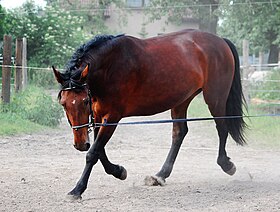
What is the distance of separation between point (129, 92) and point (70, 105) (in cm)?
90

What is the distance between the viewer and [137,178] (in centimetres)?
691

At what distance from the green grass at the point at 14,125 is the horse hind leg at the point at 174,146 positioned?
4330 mm

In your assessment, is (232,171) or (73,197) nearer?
(73,197)

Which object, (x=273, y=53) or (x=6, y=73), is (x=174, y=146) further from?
(x=273, y=53)

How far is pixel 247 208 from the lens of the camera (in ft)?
17.7

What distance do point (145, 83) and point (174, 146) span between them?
116cm

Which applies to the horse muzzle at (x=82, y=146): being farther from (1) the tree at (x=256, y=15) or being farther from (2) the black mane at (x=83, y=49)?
(1) the tree at (x=256, y=15)

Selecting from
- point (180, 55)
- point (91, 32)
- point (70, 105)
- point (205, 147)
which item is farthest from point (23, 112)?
point (91, 32)

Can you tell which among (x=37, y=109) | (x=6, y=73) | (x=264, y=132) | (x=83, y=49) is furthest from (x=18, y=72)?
(x=83, y=49)

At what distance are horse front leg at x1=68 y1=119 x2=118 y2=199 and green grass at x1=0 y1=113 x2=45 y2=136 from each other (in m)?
4.97

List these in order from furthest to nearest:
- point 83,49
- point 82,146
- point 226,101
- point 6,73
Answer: point 6,73 → point 226,101 → point 83,49 → point 82,146

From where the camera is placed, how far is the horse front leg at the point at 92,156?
5.69 m

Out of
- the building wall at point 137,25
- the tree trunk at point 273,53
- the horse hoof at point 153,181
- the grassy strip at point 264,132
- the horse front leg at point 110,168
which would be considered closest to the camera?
the horse front leg at point 110,168

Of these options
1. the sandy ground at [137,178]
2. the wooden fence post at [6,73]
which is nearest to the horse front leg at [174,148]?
the sandy ground at [137,178]
